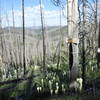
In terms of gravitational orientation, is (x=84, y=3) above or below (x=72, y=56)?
above

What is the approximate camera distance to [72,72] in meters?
8.38

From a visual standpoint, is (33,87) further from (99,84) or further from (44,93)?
(99,84)

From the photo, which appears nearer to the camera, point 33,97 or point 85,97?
point 85,97

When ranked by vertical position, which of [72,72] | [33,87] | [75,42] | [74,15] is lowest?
[33,87]

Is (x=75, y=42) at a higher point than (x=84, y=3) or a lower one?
lower

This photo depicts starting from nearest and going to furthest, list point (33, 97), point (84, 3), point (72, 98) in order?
point (72, 98) < point (33, 97) < point (84, 3)

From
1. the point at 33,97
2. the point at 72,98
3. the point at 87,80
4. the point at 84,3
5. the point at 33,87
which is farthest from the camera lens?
the point at 84,3

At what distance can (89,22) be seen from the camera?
11367 millimetres

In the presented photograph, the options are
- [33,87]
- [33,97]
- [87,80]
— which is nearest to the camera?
[33,97]

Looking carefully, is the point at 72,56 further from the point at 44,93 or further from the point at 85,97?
the point at 85,97

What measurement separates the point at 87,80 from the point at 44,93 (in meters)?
1.43

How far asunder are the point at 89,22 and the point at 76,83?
3807 millimetres

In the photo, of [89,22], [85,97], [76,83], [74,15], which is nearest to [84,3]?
[89,22]

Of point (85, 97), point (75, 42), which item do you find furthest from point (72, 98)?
point (75, 42)
